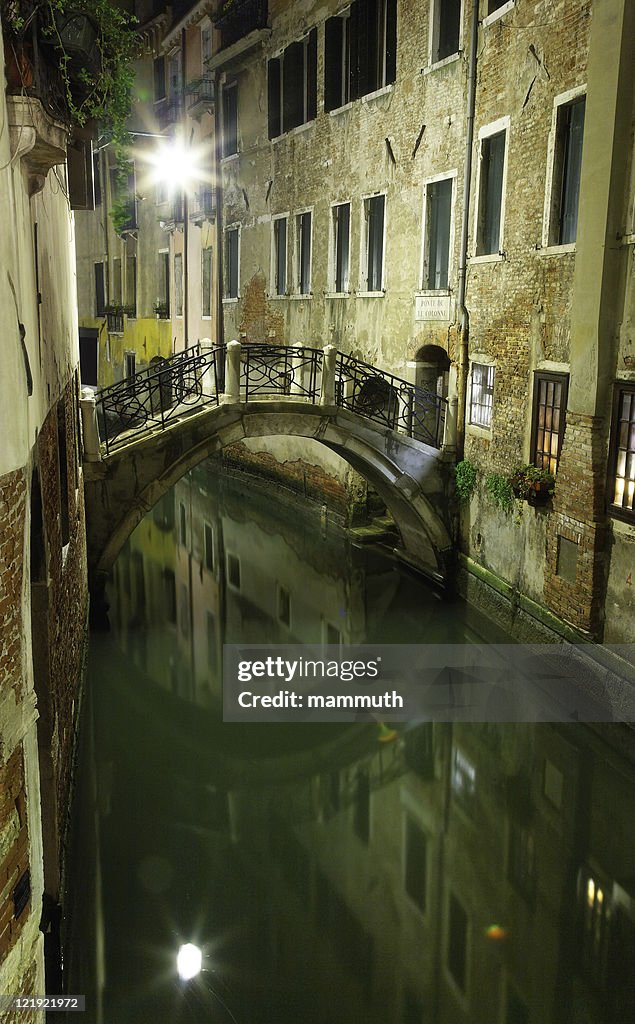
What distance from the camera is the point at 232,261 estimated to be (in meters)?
18.4

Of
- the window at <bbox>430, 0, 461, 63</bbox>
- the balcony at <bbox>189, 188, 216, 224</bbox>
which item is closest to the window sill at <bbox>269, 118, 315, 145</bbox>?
the balcony at <bbox>189, 188, 216, 224</bbox>

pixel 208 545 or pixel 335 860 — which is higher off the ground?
pixel 208 545

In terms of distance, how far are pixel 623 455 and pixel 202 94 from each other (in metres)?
14.0

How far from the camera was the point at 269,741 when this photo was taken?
327 inches

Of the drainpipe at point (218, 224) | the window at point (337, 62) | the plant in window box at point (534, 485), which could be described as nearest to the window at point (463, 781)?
the plant in window box at point (534, 485)

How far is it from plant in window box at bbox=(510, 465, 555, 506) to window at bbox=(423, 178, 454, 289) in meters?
3.42

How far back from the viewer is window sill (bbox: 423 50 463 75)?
35.5ft

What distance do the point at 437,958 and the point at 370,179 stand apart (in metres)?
10.9

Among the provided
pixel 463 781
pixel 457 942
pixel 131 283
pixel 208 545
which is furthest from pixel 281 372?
pixel 131 283

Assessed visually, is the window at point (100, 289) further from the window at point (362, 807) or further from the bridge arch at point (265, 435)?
the window at point (362, 807)

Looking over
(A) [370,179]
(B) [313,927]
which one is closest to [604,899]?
(B) [313,927]

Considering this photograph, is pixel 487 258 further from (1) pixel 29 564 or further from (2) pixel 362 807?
(1) pixel 29 564

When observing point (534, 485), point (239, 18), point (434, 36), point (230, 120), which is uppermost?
point (239, 18)

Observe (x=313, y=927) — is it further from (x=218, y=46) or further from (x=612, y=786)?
(x=218, y=46)
